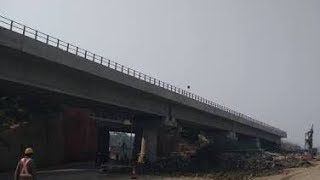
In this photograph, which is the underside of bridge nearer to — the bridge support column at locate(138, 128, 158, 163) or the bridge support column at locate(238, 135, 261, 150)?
the bridge support column at locate(138, 128, 158, 163)

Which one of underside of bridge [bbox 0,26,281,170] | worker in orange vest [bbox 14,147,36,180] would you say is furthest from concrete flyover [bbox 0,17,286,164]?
worker in orange vest [bbox 14,147,36,180]

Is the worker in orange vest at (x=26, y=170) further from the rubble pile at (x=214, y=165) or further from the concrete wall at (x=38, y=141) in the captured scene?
the rubble pile at (x=214, y=165)

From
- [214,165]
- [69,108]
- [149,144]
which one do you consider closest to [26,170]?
[69,108]

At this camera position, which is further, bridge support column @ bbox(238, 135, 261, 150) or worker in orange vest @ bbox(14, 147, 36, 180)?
bridge support column @ bbox(238, 135, 261, 150)

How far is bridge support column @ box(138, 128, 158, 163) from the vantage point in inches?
2382

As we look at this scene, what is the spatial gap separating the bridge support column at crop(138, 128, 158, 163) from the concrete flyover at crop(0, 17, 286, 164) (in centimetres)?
12

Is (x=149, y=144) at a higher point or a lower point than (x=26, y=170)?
higher

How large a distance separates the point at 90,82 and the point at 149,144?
18.0 m

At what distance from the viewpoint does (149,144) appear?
61.5 metres

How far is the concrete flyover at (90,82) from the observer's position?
3472 centimetres

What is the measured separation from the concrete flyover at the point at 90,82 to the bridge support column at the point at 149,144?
0.41ft

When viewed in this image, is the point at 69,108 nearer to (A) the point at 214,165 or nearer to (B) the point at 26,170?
(A) the point at 214,165

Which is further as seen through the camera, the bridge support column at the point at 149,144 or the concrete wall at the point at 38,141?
the bridge support column at the point at 149,144

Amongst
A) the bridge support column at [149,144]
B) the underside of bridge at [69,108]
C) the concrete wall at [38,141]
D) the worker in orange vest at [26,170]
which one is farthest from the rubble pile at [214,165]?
the worker in orange vest at [26,170]
